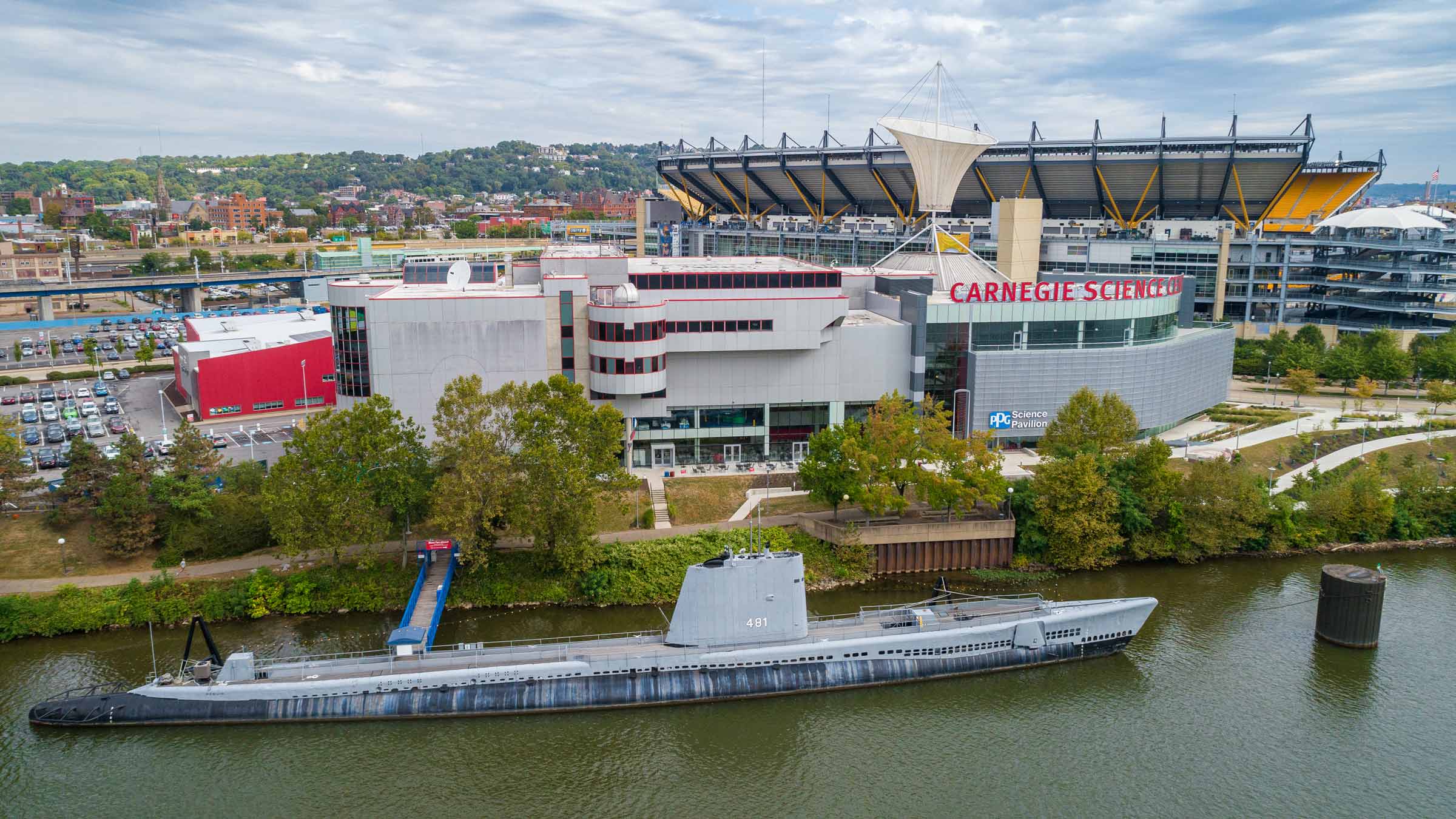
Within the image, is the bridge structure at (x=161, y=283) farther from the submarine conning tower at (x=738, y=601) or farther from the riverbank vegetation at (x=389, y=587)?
the submarine conning tower at (x=738, y=601)

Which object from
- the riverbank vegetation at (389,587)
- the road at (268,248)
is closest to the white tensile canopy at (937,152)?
the riverbank vegetation at (389,587)

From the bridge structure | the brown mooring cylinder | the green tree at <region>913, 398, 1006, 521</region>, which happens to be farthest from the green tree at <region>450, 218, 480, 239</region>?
the brown mooring cylinder

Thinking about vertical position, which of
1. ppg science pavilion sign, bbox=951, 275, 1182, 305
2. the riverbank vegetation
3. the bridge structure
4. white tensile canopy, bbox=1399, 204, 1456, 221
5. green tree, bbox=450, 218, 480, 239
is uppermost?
white tensile canopy, bbox=1399, 204, 1456, 221

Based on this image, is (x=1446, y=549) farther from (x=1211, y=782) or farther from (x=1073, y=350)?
(x=1211, y=782)

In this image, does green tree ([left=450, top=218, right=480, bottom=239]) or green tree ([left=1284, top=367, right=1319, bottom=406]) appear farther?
green tree ([left=450, top=218, right=480, bottom=239])

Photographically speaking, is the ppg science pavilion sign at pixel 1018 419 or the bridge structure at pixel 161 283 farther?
the bridge structure at pixel 161 283

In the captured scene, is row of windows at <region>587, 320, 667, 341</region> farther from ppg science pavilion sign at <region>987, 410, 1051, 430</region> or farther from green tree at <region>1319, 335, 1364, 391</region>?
green tree at <region>1319, 335, 1364, 391</region>
